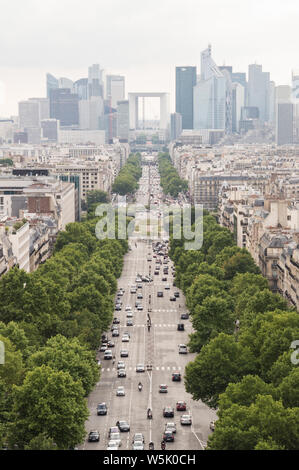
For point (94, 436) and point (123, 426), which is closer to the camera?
point (94, 436)

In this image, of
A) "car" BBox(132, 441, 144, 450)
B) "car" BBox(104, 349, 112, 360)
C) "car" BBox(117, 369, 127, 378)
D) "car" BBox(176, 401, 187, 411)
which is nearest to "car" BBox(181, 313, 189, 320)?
"car" BBox(104, 349, 112, 360)

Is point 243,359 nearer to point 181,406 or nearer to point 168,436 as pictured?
point 181,406

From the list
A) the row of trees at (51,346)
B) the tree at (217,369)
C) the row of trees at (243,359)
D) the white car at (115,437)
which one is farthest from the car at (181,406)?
the white car at (115,437)

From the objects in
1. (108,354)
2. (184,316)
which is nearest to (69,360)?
(108,354)
